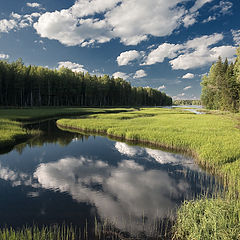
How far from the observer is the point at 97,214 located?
7203mm

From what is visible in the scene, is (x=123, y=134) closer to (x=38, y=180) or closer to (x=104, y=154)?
(x=104, y=154)

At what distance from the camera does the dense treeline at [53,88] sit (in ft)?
218

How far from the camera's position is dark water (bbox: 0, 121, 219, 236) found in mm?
7160

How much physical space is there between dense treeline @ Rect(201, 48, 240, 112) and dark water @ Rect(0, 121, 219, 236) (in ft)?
120

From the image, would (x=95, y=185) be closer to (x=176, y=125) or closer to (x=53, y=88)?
(x=176, y=125)

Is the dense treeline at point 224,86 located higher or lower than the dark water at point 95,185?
higher

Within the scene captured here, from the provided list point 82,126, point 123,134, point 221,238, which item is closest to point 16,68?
point 82,126

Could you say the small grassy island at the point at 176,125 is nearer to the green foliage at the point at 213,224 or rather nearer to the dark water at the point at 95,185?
the green foliage at the point at 213,224

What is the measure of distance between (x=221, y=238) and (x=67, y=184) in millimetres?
8562

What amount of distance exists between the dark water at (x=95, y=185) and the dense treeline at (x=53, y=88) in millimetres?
64774

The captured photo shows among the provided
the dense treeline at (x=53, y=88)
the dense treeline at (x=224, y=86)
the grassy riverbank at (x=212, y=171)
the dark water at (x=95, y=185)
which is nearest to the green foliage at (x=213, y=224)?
the grassy riverbank at (x=212, y=171)

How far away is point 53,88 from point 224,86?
7900cm

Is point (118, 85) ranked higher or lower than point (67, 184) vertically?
higher

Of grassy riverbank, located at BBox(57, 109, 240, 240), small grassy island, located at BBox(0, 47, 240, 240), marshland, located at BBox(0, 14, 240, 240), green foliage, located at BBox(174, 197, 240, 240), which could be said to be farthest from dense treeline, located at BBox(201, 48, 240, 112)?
green foliage, located at BBox(174, 197, 240, 240)
